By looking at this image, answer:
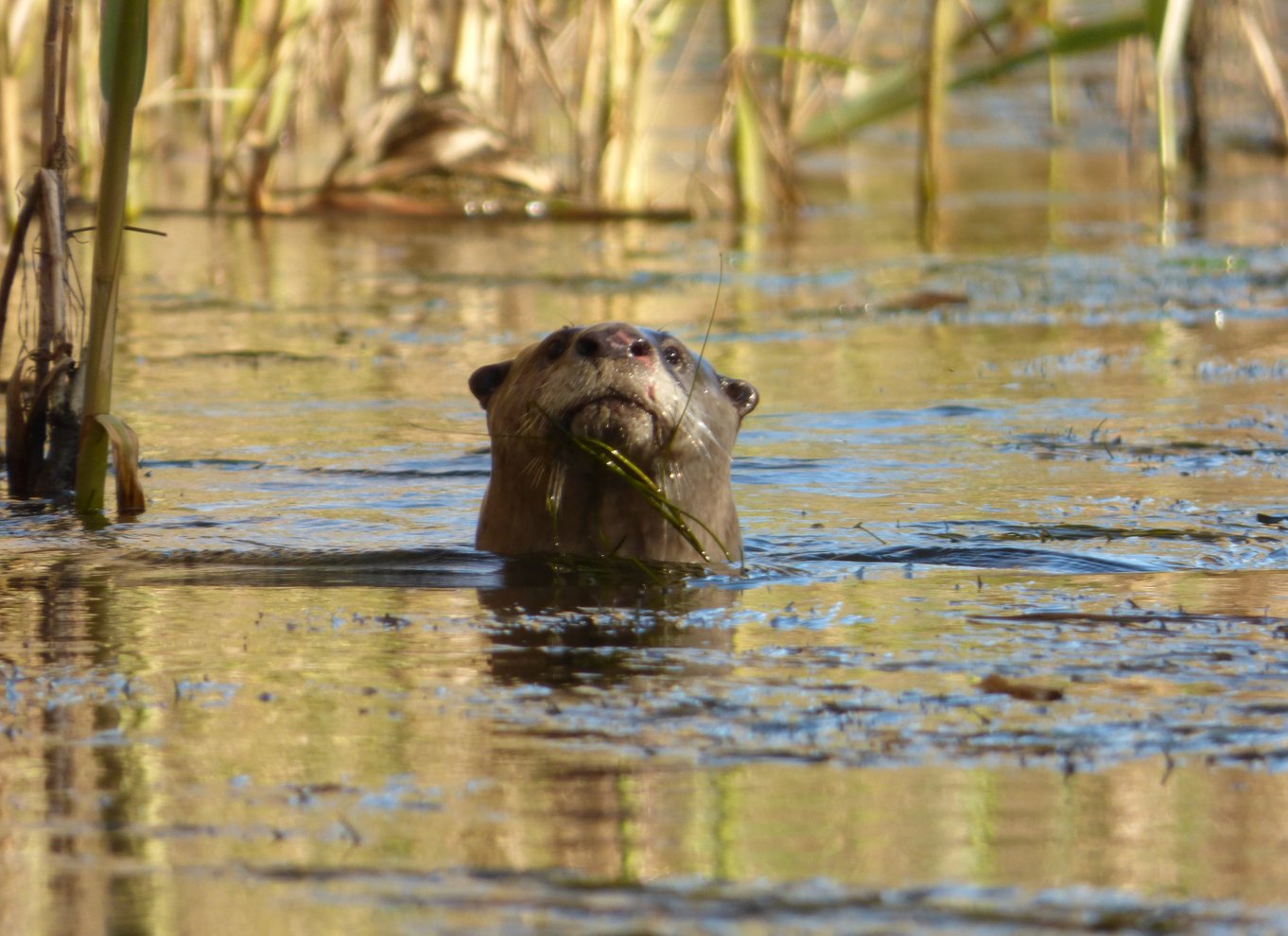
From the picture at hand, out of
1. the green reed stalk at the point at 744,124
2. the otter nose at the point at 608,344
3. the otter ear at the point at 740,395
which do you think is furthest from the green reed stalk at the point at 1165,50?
the otter nose at the point at 608,344

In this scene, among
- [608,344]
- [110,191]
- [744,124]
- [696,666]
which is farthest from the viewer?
[744,124]

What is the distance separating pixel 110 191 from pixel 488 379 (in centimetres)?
74

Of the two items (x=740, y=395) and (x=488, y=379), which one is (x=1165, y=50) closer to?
(x=740, y=395)

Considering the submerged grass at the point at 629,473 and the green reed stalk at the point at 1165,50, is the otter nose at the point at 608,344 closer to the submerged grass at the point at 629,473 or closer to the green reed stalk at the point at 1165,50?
the submerged grass at the point at 629,473

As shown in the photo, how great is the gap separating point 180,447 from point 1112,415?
7.44 feet

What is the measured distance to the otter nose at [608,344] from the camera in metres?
3.75

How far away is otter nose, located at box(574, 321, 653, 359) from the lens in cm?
375

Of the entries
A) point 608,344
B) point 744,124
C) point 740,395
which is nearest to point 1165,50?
point 744,124

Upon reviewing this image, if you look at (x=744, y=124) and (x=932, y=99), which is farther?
(x=744, y=124)

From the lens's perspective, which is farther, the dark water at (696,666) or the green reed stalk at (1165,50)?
the green reed stalk at (1165,50)

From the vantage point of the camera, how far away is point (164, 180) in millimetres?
12211

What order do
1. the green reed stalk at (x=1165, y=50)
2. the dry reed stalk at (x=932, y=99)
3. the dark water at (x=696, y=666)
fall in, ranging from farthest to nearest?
the dry reed stalk at (x=932, y=99)
the green reed stalk at (x=1165, y=50)
the dark water at (x=696, y=666)

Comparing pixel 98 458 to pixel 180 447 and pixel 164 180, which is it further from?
pixel 164 180

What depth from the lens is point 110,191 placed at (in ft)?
13.4
